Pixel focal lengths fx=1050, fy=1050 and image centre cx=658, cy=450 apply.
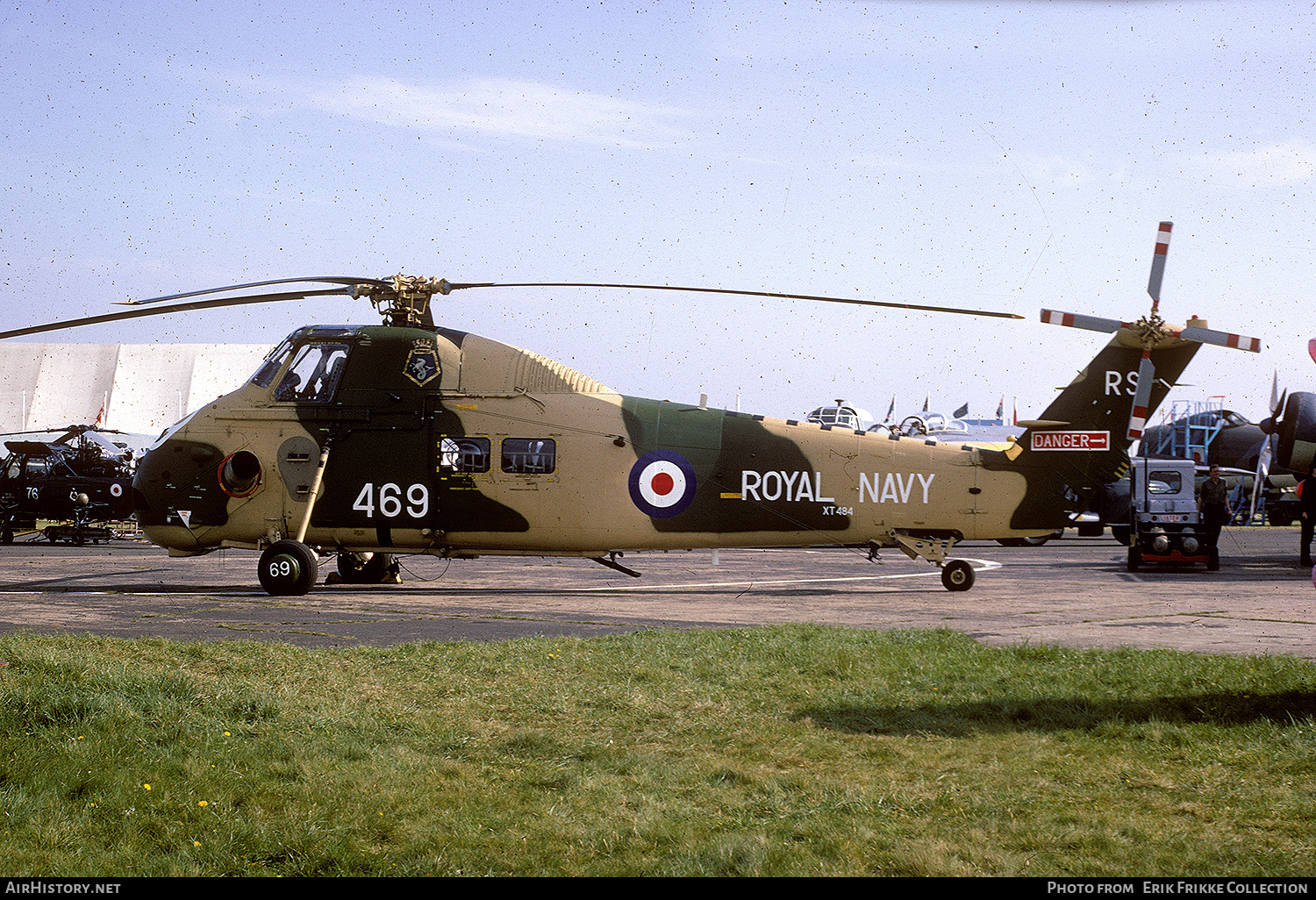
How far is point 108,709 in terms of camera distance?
7324mm

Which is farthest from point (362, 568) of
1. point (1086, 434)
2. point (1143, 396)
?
point (1143, 396)

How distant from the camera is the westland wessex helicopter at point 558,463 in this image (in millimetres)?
17562

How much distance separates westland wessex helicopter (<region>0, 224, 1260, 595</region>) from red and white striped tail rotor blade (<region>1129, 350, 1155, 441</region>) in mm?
33

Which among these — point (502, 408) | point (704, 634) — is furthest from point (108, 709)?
point (502, 408)

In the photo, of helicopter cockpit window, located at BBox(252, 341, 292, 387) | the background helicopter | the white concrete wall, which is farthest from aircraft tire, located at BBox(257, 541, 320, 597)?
the white concrete wall

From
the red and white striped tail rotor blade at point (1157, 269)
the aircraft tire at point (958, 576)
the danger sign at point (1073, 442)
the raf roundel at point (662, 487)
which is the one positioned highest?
the red and white striped tail rotor blade at point (1157, 269)

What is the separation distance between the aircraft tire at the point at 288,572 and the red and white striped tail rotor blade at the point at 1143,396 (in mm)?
13829

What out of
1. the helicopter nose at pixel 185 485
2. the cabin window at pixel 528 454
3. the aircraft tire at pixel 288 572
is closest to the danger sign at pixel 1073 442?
the cabin window at pixel 528 454

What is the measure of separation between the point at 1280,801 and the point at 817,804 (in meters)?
2.42

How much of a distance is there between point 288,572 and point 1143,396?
47.7 feet

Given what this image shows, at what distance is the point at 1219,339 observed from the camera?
56.9 ft

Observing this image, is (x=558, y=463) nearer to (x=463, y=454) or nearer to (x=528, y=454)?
(x=528, y=454)

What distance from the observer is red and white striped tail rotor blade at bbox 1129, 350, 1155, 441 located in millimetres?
17891

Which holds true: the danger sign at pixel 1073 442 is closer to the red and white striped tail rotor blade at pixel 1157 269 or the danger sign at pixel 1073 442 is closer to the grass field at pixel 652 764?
the red and white striped tail rotor blade at pixel 1157 269
